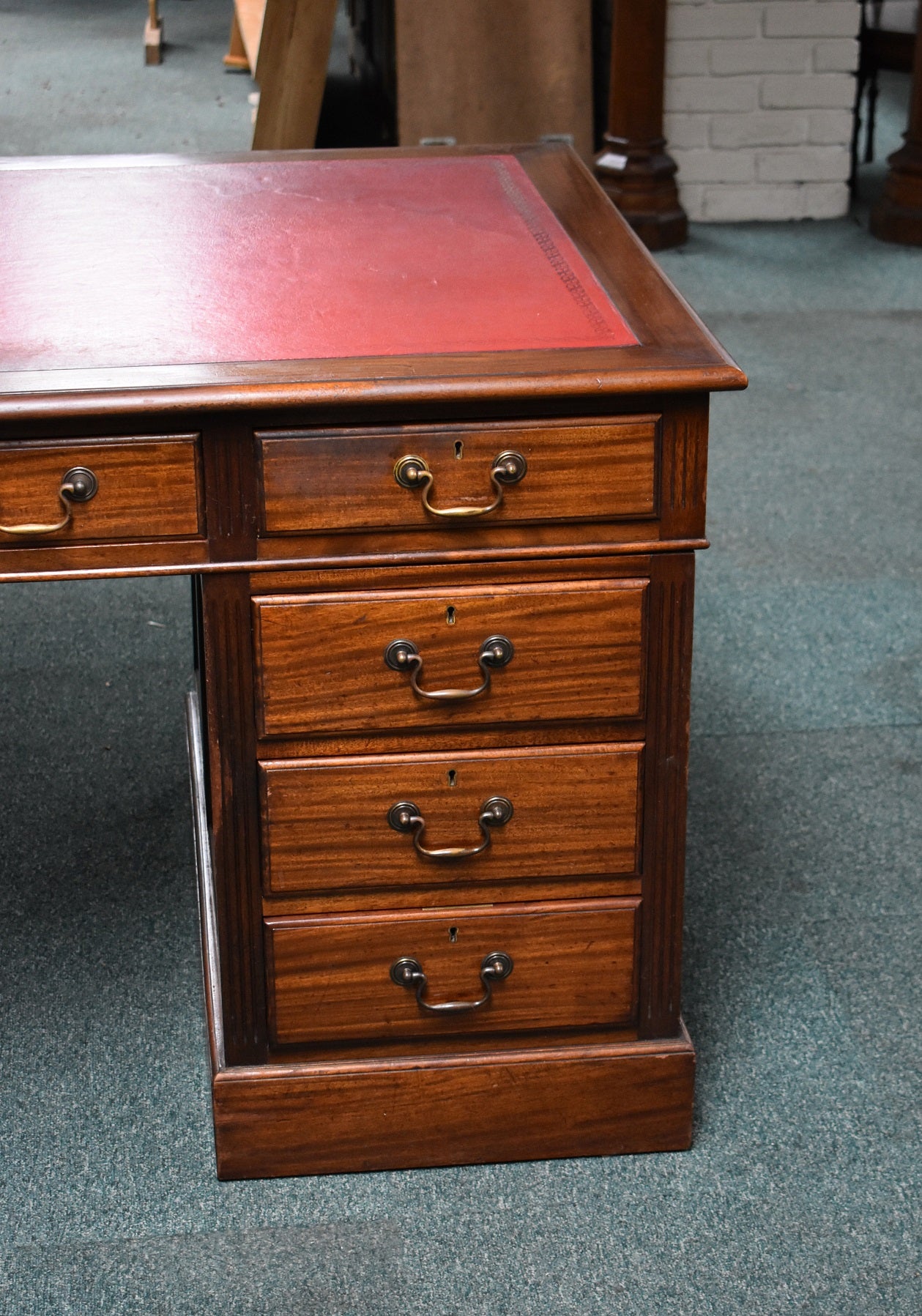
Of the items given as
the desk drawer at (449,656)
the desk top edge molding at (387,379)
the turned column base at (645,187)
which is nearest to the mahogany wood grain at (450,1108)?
the desk drawer at (449,656)

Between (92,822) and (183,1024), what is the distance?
48cm

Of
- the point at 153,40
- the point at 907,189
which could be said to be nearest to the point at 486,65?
the point at 907,189

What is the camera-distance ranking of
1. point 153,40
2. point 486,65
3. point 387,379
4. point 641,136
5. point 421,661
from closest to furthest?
1. point 387,379
2. point 421,661
3. point 486,65
4. point 641,136
5. point 153,40

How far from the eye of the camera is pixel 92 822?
2.40m

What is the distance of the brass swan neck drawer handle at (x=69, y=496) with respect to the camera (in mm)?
1491

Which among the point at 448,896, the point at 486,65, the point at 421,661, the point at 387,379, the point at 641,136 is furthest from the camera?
the point at 641,136

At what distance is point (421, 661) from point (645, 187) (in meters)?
3.61

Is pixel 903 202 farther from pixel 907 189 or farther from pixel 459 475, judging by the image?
pixel 459 475

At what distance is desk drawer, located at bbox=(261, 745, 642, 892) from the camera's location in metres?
1.66

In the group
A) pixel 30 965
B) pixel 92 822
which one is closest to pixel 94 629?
pixel 92 822

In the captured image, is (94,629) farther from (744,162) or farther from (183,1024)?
(744,162)

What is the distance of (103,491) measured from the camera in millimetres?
1505

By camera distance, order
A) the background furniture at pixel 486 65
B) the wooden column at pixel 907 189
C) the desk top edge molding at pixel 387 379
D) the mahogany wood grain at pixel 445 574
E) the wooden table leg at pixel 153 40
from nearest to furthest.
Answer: the desk top edge molding at pixel 387 379 < the mahogany wood grain at pixel 445 574 < the background furniture at pixel 486 65 < the wooden column at pixel 907 189 < the wooden table leg at pixel 153 40

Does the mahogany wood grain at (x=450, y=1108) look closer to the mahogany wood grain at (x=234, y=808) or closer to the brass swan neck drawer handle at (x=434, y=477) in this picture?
the mahogany wood grain at (x=234, y=808)
